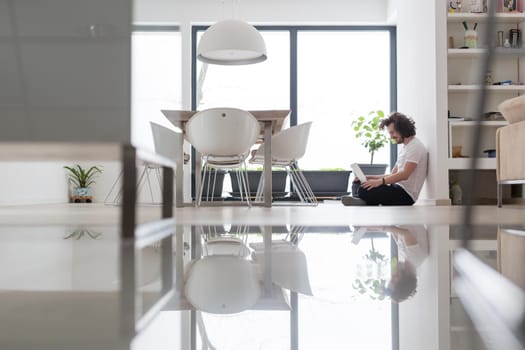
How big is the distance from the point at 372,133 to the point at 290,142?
82.9 inches

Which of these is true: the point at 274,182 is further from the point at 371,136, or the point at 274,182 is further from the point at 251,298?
the point at 251,298

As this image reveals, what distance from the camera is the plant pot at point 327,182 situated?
6.41 meters

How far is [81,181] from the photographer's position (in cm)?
618

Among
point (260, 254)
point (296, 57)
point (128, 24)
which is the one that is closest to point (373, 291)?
point (260, 254)

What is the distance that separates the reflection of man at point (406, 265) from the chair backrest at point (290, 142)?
3114mm

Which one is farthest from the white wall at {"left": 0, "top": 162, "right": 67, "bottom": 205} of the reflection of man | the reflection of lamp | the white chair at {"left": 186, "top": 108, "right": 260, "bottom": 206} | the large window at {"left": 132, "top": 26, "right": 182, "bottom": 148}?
the reflection of lamp

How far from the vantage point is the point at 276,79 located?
657 cm

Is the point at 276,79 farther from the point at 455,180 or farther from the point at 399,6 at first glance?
the point at 455,180

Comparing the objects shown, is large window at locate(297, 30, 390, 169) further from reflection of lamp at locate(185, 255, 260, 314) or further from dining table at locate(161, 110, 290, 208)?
reflection of lamp at locate(185, 255, 260, 314)

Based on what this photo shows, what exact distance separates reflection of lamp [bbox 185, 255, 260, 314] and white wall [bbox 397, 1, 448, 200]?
159 inches

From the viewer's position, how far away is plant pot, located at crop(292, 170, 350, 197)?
21.0 ft

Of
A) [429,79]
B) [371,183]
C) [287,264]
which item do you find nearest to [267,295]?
[287,264]

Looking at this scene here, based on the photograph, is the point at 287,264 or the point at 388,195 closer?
the point at 287,264

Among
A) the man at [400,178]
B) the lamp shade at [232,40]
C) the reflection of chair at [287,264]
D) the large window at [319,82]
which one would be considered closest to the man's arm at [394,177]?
the man at [400,178]
